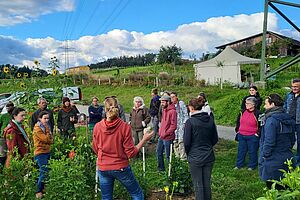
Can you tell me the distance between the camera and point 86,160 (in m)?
5.52

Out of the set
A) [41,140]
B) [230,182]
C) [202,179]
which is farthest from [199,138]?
[41,140]

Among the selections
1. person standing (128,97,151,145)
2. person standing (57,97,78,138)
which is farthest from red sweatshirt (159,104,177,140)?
person standing (57,97,78,138)

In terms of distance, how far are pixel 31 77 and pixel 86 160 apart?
277 centimetres

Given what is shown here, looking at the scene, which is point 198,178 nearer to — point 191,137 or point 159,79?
point 191,137

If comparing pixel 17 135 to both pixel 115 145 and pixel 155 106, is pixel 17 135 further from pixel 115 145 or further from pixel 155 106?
pixel 155 106

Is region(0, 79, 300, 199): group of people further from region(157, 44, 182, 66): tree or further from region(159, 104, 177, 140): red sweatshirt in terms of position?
region(157, 44, 182, 66): tree

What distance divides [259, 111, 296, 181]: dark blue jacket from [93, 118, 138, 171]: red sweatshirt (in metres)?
1.75

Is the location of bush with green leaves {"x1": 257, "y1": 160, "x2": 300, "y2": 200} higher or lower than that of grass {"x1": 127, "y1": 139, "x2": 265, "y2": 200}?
higher

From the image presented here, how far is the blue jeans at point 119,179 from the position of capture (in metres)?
4.60

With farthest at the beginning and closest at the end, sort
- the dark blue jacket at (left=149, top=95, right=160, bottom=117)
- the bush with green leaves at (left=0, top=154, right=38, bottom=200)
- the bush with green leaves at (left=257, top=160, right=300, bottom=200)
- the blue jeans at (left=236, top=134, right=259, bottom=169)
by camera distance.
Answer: the dark blue jacket at (left=149, top=95, right=160, bottom=117) < the blue jeans at (left=236, top=134, right=259, bottom=169) < the bush with green leaves at (left=0, top=154, right=38, bottom=200) < the bush with green leaves at (left=257, top=160, right=300, bottom=200)

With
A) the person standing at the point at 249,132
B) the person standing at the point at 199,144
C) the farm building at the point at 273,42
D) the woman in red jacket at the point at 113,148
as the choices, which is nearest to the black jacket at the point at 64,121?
the person standing at the point at 249,132

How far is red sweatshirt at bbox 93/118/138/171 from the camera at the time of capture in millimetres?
4508

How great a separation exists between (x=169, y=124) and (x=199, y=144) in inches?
91.1

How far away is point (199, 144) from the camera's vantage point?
5.07 meters
